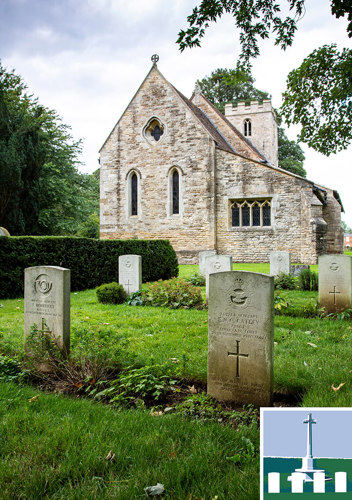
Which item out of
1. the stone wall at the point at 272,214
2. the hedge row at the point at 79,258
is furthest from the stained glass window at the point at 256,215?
the hedge row at the point at 79,258

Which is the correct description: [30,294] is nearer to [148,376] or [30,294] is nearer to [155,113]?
[148,376]

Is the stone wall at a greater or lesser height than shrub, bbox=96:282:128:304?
greater

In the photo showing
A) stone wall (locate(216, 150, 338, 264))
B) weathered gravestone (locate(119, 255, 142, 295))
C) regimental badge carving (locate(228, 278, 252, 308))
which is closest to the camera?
regimental badge carving (locate(228, 278, 252, 308))

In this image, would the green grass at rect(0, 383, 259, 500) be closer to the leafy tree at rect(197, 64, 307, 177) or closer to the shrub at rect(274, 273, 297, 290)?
the shrub at rect(274, 273, 297, 290)

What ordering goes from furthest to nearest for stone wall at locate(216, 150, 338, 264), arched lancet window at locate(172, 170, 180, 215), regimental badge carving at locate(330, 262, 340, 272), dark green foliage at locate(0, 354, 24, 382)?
arched lancet window at locate(172, 170, 180, 215), stone wall at locate(216, 150, 338, 264), regimental badge carving at locate(330, 262, 340, 272), dark green foliage at locate(0, 354, 24, 382)

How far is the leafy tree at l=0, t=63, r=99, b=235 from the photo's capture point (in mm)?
19109

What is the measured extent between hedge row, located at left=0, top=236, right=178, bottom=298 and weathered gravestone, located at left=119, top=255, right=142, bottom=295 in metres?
2.08

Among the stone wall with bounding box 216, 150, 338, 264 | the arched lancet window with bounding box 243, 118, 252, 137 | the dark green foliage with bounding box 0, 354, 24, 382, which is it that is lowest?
the dark green foliage with bounding box 0, 354, 24, 382

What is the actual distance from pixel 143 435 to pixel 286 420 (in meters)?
1.35

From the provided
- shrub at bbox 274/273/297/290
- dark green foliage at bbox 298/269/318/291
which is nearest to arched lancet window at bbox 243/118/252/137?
shrub at bbox 274/273/297/290

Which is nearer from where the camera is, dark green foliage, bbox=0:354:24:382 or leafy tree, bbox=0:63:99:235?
dark green foliage, bbox=0:354:24:382

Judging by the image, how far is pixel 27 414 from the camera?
2.91 meters

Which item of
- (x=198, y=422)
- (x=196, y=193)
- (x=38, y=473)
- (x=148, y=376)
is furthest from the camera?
(x=196, y=193)

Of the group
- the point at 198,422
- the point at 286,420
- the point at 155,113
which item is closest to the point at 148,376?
the point at 198,422
